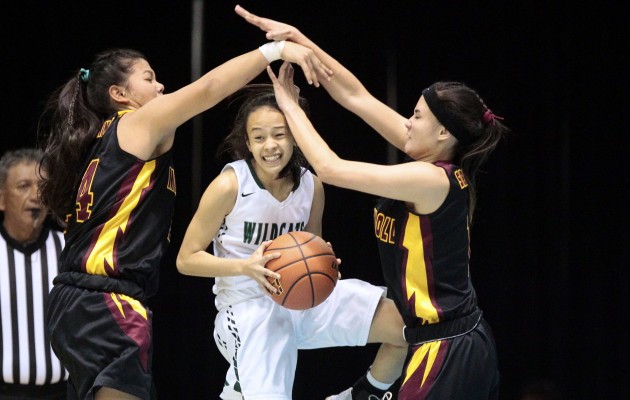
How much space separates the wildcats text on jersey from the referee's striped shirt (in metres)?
1.60

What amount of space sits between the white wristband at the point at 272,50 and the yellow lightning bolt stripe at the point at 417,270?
0.94 m

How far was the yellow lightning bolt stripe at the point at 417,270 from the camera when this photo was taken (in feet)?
13.5

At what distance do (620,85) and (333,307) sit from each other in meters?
3.69

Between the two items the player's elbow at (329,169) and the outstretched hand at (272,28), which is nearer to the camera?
the player's elbow at (329,169)

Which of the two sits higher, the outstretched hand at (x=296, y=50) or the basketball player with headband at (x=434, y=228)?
the outstretched hand at (x=296, y=50)

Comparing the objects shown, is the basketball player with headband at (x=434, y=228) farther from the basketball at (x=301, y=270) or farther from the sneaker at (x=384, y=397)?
the sneaker at (x=384, y=397)

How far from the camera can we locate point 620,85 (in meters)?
7.29

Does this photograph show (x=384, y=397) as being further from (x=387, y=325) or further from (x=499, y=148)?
(x=499, y=148)

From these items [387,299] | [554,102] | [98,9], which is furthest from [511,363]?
→ [98,9]

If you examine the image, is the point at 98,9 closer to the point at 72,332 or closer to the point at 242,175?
the point at 242,175

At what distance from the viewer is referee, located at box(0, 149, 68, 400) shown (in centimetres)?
547

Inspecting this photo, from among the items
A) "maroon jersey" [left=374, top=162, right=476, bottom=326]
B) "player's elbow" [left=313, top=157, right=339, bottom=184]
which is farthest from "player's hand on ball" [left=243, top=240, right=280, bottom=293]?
"maroon jersey" [left=374, top=162, right=476, bottom=326]

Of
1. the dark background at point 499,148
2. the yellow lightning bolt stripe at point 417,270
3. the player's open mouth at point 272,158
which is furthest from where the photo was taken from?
the dark background at point 499,148

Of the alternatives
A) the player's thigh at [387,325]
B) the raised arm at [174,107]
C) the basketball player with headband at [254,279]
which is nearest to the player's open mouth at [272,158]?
the basketball player with headband at [254,279]
